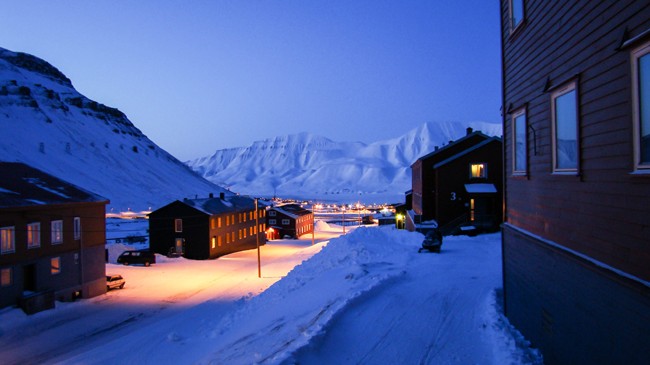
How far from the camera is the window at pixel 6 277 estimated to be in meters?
24.5

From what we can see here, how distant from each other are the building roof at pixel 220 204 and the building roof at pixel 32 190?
20.3 metres

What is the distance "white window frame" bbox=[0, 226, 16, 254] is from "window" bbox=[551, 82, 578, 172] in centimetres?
2767

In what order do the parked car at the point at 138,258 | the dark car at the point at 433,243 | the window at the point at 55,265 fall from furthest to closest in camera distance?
1. the parked car at the point at 138,258
2. the window at the point at 55,265
3. the dark car at the point at 433,243

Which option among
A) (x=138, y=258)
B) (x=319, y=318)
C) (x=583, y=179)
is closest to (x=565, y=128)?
(x=583, y=179)

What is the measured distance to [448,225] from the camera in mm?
37219

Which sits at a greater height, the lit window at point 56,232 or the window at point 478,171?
the window at point 478,171

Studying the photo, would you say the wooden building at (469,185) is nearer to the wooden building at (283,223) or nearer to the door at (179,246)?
the door at (179,246)

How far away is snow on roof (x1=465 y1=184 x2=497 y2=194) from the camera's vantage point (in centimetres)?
3644

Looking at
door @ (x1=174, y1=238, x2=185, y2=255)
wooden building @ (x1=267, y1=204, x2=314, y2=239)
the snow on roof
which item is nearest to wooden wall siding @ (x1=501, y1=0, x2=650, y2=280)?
the snow on roof

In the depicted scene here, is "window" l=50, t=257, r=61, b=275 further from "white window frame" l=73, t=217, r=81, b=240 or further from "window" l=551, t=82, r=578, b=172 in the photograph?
"window" l=551, t=82, r=578, b=172

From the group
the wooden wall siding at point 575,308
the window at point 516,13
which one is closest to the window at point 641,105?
the wooden wall siding at point 575,308

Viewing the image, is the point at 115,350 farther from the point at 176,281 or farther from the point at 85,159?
the point at 85,159

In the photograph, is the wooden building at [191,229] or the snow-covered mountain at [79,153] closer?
the wooden building at [191,229]

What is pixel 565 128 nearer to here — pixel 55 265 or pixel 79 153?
pixel 55 265
